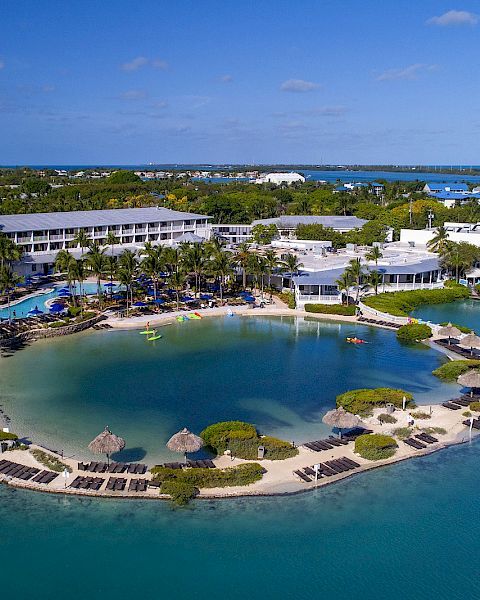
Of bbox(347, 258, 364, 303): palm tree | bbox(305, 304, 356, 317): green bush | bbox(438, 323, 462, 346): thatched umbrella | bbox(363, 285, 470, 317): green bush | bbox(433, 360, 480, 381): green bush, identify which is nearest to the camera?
bbox(433, 360, 480, 381): green bush

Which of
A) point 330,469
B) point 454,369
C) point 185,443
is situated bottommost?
point 330,469

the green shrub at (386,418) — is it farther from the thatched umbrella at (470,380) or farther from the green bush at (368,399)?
the thatched umbrella at (470,380)

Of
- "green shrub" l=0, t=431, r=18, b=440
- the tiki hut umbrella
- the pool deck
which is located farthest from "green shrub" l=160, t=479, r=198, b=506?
"green shrub" l=0, t=431, r=18, b=440

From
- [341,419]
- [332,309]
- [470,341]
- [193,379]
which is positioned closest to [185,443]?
[341,419]

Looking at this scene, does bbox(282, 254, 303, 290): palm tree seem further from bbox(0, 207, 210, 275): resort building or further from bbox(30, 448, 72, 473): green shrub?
bbox(30, 448, 72, 473): green shrub

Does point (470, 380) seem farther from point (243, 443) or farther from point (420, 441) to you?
point (243, 443)

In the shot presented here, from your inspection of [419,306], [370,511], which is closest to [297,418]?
[370,511]

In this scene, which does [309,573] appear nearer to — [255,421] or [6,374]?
[255,421]
